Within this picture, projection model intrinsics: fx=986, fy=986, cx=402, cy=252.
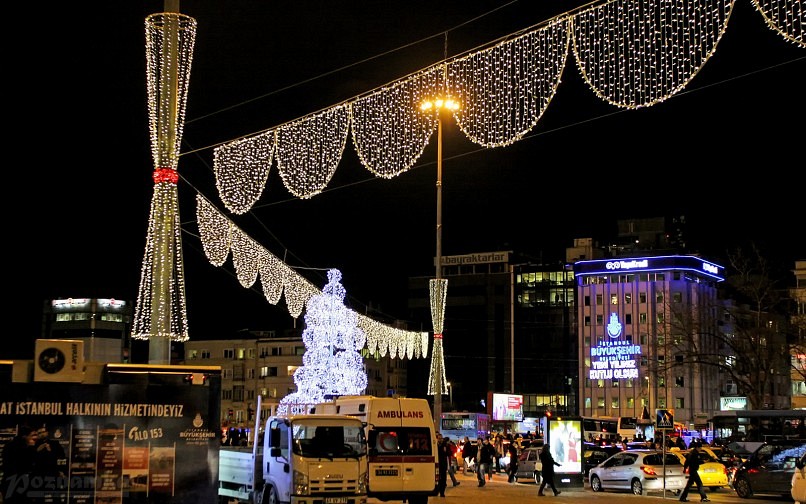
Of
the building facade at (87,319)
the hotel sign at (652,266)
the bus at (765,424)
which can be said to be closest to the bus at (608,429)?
the bus at (765,424)

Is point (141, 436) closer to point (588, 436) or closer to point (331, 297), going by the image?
point (331, 297)

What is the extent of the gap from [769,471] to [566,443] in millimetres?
6091

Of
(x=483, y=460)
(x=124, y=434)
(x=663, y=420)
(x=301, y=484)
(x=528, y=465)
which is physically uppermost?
(x=124, y=434)

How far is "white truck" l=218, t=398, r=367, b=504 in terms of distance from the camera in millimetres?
18609

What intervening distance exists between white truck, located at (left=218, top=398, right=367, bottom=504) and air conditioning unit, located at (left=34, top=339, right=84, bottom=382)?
18.8 feet

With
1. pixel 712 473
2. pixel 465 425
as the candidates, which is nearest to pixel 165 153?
pixel 712 473

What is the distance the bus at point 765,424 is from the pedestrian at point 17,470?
38.6 meters

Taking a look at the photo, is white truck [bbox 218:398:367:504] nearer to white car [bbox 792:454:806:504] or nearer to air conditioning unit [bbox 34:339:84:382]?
air conditioning unit [bbox 34:339:84:382]

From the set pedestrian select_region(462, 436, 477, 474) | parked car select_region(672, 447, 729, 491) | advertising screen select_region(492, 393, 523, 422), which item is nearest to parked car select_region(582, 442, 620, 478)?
pedestrian select_region(462, 436, 477, 474)

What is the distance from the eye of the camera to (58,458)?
13586 mm

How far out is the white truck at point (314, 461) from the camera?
18.6 metres

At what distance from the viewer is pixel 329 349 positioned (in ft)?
184

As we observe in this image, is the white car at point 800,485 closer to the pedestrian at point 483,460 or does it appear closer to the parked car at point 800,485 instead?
the parked car at point 800,485

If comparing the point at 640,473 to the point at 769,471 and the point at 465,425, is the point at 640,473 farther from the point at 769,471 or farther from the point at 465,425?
the point at 465,425
